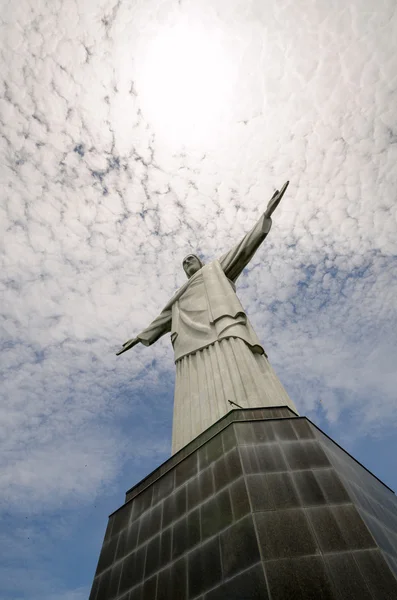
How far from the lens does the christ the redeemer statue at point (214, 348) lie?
5281 mm

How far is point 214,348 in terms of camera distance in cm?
633

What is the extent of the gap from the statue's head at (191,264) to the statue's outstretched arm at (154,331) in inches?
64.3

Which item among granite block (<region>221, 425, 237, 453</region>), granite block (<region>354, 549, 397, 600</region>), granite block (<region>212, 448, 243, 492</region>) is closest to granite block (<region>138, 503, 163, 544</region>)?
granite block (<region>212, 448, 243, 492</region>)

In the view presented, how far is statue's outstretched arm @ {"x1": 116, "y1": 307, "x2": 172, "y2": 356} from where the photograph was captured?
8930 millimetres

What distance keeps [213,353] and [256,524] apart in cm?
334

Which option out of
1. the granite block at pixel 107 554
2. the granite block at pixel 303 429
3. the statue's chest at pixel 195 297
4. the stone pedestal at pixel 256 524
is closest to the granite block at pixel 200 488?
the stone pedestal at pixel 256 524

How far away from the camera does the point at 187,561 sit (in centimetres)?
330

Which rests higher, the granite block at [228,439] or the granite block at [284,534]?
the granite block at [228,439]

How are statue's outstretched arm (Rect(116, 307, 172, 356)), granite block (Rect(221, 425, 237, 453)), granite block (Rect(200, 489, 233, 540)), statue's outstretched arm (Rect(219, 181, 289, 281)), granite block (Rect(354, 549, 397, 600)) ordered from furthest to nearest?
statue's outstretched arm (Rect(116, 307, 172, 356)) → statue's outstretched arm (Rect(219, 181, 289, 281)) → granite block (Rect(221, 425, 237, 453)) → granite block (Rect(200, 489, 233, 540)) → granite block (Rect(354, 549, 397, 600))

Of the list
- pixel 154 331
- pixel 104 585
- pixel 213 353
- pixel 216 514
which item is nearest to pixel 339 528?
pixel 216 514

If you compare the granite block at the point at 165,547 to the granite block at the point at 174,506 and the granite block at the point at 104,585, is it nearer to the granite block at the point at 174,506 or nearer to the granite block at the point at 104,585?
the granite block at the point at 174,506

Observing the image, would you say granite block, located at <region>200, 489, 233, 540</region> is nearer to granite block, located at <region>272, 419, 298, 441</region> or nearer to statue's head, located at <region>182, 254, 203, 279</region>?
granite block, located at <region>272, 419, 298, 441</region>

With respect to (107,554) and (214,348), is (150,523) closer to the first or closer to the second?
(107,554)

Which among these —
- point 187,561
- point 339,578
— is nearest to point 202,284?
point 187,561
